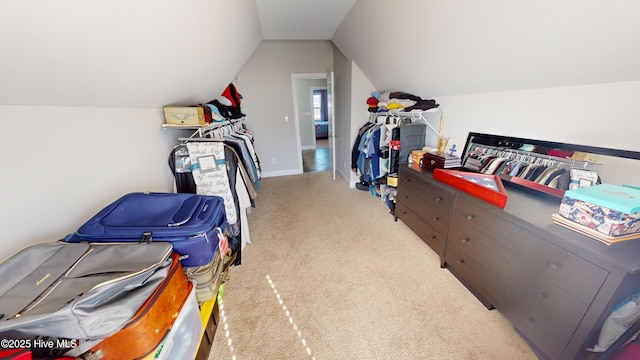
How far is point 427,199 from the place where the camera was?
2.00 metres

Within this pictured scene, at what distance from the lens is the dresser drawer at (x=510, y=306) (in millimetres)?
1096

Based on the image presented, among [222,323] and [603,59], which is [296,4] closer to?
[603,59]

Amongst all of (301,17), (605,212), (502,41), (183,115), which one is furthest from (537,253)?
(301,17)

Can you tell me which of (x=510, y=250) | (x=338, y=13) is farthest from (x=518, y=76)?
(x=338, y=13)

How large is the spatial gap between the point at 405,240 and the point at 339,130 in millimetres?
2557

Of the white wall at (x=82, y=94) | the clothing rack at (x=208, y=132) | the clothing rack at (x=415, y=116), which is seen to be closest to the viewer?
the white wall at (x=82, y=94)

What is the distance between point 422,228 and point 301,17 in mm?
2723

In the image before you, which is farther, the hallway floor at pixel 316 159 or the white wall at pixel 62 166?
the hallway floor at pixel 316 159

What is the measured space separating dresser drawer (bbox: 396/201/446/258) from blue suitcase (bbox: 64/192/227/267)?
1786mm

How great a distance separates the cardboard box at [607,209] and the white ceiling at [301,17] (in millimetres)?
2366

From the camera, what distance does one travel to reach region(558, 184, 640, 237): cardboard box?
3.01 feet

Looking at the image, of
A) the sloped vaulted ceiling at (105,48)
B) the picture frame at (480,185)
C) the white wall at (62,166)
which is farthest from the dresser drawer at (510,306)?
the white wall at (62,166)

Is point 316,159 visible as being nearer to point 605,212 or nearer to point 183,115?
point 183,115

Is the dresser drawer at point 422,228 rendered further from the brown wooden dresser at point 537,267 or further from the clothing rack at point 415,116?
the clothing rack at point 415,116
